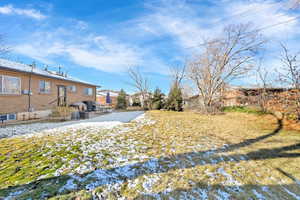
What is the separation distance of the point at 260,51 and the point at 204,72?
18.6ft

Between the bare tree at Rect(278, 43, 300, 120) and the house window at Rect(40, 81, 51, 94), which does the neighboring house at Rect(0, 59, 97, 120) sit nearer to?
the house window at Rect(40, 81, 51, 94)

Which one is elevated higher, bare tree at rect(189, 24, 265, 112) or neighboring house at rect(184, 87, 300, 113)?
bare tree at rect(189, 24, 265, 112)

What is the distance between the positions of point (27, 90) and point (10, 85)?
910 mm

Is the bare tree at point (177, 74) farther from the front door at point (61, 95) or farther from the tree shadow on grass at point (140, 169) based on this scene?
the tree shadow on grass at point (140, 169)

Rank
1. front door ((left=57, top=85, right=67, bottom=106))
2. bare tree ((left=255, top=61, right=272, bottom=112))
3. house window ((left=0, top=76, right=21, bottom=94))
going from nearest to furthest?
1. house window ((left=0, top=76, right=21, bottom=94))
2. bare tree ((left=255, top=61, right=272, bottom=112))
3. front door ((left=57, top=85, right=67, bottom=106))

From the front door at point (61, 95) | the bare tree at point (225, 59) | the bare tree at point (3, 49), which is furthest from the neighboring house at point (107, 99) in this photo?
the bare tree at point (225, 59)

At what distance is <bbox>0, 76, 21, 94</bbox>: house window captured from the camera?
7.82 m

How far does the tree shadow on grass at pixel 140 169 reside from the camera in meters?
2.16

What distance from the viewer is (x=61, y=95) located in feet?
39.5

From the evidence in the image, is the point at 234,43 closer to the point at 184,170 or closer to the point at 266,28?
the point at 266,28

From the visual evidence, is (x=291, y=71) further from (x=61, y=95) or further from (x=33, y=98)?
(x=61, y=95)

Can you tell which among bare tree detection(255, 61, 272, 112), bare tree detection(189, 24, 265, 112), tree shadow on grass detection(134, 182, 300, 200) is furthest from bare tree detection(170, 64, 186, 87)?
tree shadow on grass detection(134, 182, 300, 200)

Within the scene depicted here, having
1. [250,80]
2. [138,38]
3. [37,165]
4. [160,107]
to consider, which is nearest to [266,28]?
[250,80]

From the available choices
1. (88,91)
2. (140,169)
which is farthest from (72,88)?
(140,169)
